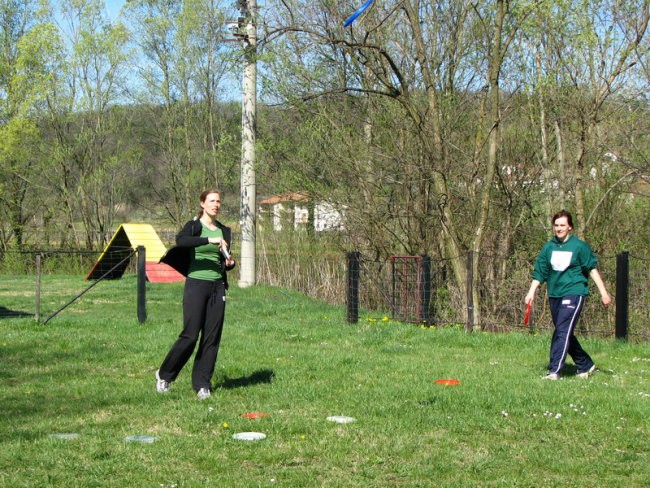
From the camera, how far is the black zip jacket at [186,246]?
25.4 feet

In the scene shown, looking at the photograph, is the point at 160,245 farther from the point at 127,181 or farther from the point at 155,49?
the point at 155,49

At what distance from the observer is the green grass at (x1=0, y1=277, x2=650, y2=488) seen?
534 cm

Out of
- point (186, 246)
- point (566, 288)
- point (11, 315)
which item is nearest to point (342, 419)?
point (186, 246)

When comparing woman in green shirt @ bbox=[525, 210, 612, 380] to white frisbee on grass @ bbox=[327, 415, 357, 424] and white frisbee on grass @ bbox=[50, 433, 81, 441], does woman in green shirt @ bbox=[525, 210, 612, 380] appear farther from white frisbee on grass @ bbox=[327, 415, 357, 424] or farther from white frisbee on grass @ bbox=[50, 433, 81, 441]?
white frisbee on grass @ bbox=[50, 433, 81, 441]

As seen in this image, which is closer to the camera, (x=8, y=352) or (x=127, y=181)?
(x=8, y=352)

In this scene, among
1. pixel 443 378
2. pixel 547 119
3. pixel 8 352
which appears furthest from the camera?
pixel 547 119

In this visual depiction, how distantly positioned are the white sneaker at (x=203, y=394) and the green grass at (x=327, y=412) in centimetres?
13

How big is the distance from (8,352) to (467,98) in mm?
10688

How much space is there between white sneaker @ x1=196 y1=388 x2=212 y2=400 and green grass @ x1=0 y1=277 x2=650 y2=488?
0.13 metres

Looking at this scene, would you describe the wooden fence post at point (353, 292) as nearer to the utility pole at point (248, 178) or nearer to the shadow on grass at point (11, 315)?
the shadow on grass at point (11, 315)

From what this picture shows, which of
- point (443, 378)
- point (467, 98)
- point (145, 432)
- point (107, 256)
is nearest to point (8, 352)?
point (145, 432)

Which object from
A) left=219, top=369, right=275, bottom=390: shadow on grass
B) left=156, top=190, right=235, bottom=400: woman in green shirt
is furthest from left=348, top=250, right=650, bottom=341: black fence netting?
left=156, top=190, right=235, bottom=400: woman in green shirt

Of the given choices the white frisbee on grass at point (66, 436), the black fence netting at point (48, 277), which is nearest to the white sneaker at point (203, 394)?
the white frisbee on grass at point (66, 436)

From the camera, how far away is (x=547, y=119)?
53.7 ft
